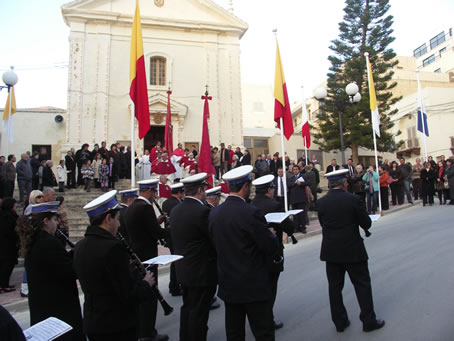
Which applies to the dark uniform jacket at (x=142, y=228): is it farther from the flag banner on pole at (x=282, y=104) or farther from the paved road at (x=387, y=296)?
the flag banner on pole at (x=282, y=104)

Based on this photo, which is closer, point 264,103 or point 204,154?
point 204,154

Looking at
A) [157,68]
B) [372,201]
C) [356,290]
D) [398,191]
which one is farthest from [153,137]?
[356,290]

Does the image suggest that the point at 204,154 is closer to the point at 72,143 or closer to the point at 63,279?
the point at 63,279

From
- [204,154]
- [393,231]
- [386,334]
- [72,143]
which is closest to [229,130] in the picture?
[72,143]

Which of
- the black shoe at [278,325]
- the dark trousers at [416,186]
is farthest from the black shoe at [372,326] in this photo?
the dark trousers at [416,186]

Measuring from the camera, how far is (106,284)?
280 centimetres

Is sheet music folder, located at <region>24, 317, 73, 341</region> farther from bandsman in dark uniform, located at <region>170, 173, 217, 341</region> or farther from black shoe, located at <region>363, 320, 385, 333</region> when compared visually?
black shoe, located at <region>363, 320, 385, 333</region>

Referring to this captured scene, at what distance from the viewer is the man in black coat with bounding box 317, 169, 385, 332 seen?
4.39m

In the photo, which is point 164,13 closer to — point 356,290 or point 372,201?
point 372,201

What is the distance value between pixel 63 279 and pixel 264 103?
43613 millimetres

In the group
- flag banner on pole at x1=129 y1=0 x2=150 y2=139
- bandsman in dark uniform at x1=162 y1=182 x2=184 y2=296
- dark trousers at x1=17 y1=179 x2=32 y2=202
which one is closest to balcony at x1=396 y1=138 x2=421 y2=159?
flag banner on pole at x1=129 y1=0 x2=150 y2=139

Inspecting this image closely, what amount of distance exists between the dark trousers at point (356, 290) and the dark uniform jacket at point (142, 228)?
222 centimetres

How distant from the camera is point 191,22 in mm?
24391

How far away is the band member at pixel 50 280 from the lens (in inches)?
122
